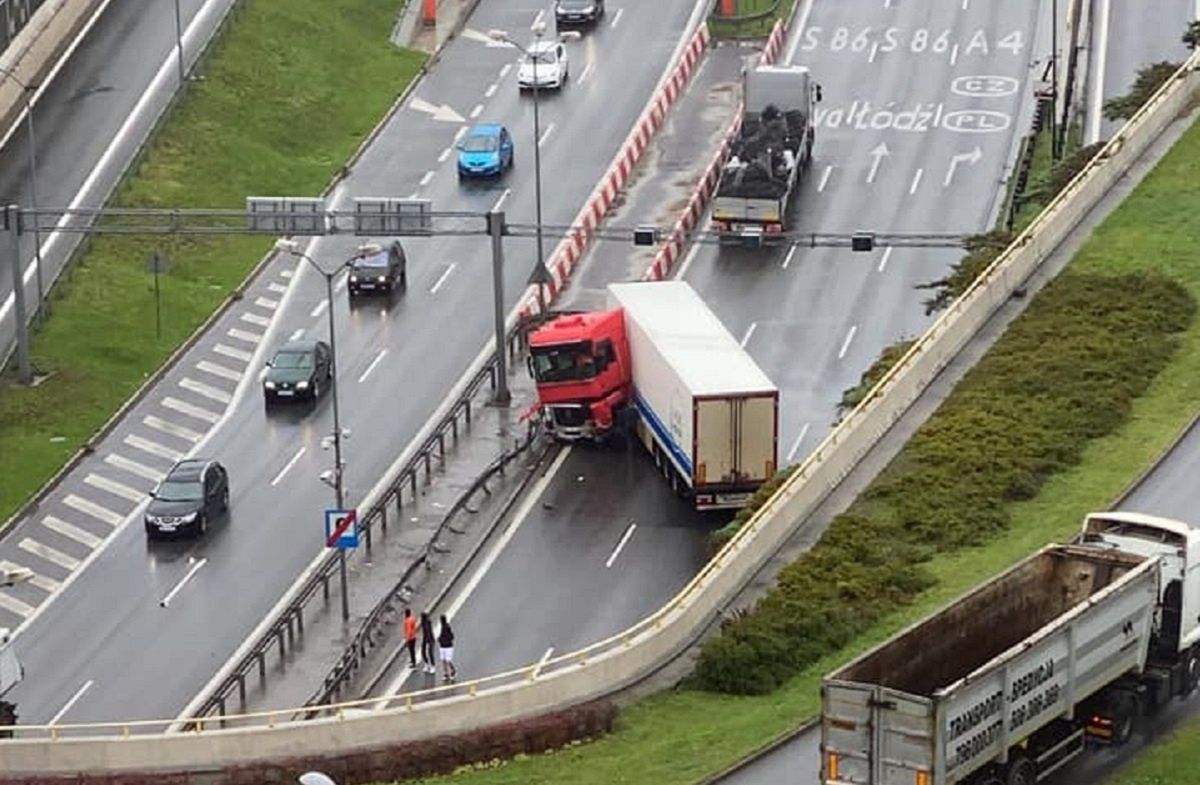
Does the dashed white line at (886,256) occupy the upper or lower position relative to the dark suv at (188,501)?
upper

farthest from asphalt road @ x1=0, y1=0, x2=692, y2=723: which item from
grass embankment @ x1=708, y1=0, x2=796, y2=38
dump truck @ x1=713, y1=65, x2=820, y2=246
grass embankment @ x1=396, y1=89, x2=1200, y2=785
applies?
grass embankment @ x1=396, y1=89, x2=1200, y2=785

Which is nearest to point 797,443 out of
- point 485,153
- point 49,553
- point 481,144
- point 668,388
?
point 668,388

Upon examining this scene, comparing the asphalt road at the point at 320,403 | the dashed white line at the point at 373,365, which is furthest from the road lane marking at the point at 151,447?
the dashed white line at the point at 373,365

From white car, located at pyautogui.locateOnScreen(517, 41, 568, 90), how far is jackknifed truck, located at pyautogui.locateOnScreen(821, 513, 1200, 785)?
58960 millimetres

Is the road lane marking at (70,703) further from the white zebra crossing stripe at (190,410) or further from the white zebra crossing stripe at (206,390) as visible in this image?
the white zebra crossing stripe at (206,390)

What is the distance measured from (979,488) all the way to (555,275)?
93.1ft

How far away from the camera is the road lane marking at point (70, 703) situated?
234ft

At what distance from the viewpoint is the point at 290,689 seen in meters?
71.2

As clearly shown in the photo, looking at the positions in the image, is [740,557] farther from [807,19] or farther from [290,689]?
[807,19]

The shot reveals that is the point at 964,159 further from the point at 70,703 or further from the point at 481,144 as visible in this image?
the point at 70,703

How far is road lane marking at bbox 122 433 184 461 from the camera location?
8888cm

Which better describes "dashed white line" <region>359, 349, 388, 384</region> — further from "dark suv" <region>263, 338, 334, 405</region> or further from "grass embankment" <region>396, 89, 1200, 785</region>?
"grass embankment" <region>396, 89, 1200, 785</region>

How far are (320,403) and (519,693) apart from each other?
96.8ft

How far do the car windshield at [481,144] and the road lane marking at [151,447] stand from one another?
23.1m
